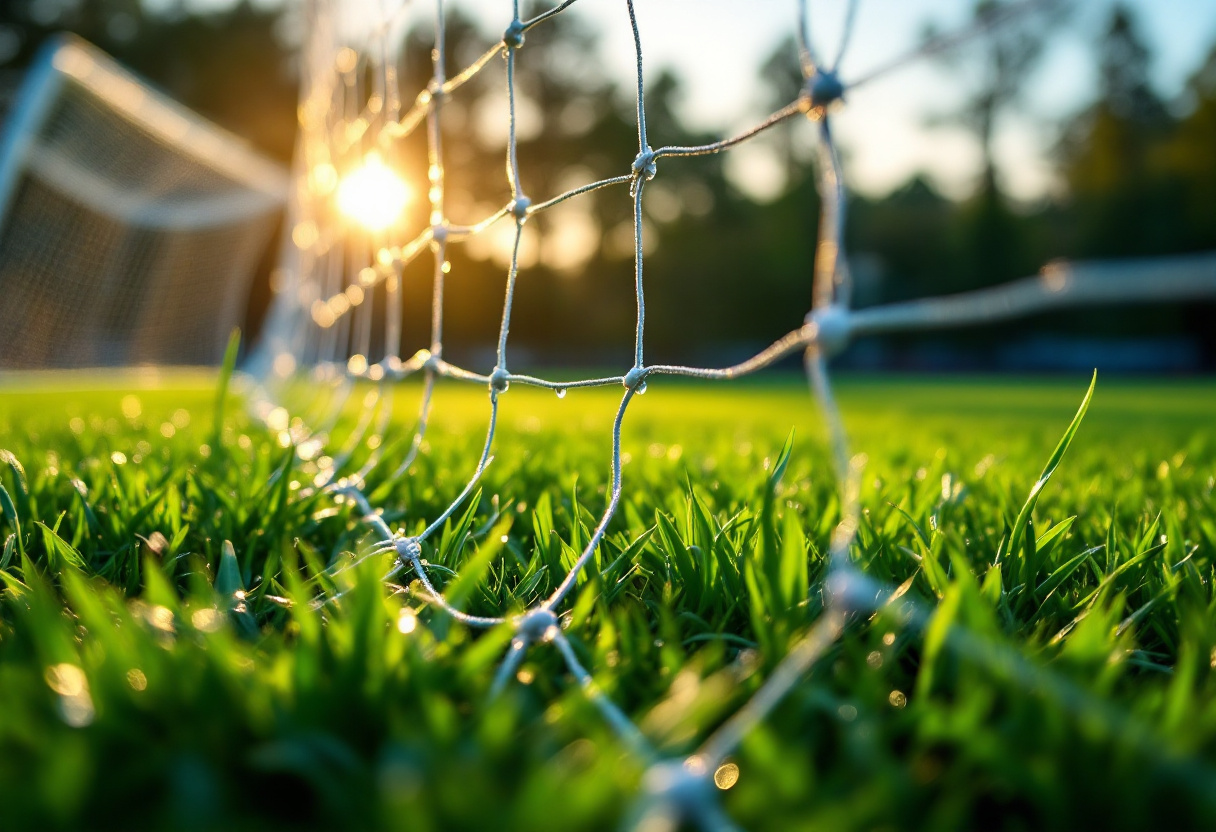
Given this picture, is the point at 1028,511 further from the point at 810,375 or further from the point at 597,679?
the point at 597,679

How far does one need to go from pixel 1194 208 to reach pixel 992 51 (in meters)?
4.58

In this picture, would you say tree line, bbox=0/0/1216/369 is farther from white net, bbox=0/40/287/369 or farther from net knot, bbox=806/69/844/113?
net knot, bbox=806/69/844/113

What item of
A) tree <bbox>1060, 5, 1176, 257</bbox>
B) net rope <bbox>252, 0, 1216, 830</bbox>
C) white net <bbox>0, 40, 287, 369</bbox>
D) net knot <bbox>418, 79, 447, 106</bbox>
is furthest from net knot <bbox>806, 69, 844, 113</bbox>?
tree <bbox>1060, 5, 1176, 257</bbox>

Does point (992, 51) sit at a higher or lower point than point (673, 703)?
higher

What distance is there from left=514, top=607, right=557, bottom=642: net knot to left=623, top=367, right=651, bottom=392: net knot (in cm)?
26

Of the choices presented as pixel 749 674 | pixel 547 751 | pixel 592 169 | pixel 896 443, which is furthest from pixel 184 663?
pixel 592 169

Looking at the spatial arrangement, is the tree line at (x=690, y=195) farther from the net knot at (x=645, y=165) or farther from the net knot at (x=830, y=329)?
the net knot at (x=830, y=329)

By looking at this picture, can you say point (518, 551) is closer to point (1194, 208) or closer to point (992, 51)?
point (992, 51)

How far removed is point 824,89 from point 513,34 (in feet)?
1.95

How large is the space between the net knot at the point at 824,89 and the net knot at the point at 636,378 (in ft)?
0.80

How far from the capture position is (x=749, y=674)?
474mm

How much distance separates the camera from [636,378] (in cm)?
75

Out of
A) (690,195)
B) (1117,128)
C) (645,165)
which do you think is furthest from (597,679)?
(1117,128)

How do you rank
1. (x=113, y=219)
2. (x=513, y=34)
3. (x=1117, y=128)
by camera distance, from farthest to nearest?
(x=1117, y=128)
(x=113, y=219)
(x=513, y=34)
